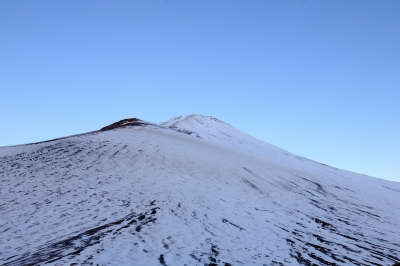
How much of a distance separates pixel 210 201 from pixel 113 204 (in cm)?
497

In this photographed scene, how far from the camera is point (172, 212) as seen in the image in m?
12.9

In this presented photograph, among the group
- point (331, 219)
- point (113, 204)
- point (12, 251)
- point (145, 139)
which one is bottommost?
point (12, 251)

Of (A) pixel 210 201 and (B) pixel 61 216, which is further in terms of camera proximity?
(A) pixel 210 201

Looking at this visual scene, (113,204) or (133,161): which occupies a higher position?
(133,161)

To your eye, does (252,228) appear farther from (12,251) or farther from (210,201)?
(12,251)

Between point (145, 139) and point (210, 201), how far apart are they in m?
15.2

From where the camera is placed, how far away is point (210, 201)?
15531 mm

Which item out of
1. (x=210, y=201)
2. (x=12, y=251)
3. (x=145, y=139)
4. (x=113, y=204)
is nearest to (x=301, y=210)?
(x=210, y=201)

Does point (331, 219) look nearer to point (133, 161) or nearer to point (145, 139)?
point (133, 161)

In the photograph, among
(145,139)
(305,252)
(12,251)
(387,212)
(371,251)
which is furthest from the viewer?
(145,139)

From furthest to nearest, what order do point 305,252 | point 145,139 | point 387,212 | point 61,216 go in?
point 145,139, point 387,212, point 61,216, point 305,252

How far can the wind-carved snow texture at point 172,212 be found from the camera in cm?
908

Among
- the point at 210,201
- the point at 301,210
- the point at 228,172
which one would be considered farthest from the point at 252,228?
the point at 228,172

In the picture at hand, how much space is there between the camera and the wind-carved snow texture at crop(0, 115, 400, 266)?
908 centimetres
